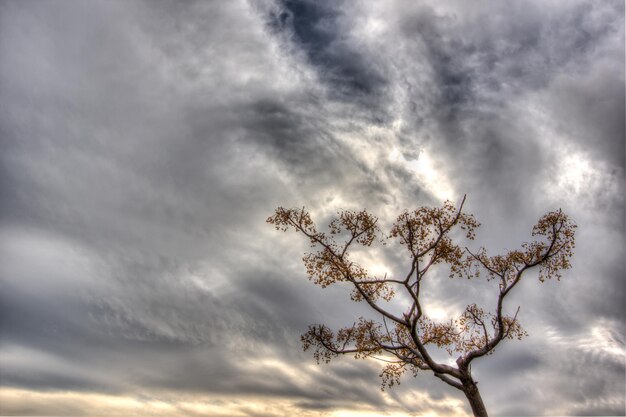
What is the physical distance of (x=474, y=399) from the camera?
20.7 metres

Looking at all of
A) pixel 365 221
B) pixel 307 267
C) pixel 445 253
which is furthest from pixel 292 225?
pixel 445 253

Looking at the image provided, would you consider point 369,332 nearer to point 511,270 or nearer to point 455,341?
point 455,341

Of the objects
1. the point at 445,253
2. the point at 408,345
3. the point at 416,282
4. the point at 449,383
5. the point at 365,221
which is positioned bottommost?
the point at 449,383

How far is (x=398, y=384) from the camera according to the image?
931 inches

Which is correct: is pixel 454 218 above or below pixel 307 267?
above

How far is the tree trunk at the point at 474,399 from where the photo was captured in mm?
20359

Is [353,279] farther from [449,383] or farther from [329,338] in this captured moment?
[449,383]

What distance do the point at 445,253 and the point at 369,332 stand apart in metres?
6.30

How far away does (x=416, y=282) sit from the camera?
21.4 metres

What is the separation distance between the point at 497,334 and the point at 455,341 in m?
2.85

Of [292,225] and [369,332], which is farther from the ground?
[292,225]

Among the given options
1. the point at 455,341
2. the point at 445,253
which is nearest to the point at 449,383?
the point at 455,341

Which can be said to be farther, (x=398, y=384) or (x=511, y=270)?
(x=398, y=384)

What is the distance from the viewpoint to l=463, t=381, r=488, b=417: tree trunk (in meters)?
20.4
